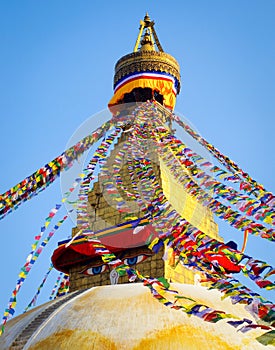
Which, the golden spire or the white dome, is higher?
the golden spire

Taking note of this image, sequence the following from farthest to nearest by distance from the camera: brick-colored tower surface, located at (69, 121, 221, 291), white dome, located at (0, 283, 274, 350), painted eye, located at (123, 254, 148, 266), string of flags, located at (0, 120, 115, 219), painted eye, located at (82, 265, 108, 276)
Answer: painted eye, located at (82, 265, 108, 276) < painted eye, located at (123, 254, 148, 266) < brick-colored tower surface, located at (69, 121, 221, 291) < string of flags, located at (0, 120, 115, 219) < white dome, located at (0, 283, 274, 350)

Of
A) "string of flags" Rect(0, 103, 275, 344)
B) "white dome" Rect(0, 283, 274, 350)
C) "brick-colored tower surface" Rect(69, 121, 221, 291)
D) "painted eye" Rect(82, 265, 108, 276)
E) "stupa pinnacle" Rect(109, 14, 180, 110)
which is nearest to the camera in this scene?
"string of flags" Rect(0, 103, 275, 344)

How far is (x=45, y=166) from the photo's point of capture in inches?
322

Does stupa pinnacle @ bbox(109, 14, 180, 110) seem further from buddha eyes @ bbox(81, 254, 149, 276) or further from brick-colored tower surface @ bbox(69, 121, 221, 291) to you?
buddha eyes @ bbox(81, 254, 149, 276)

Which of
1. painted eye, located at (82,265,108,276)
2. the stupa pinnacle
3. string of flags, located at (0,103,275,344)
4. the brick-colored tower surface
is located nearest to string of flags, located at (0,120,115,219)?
string of flags, located at (0,103,275,344)

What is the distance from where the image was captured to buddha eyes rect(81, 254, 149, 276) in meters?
9.95

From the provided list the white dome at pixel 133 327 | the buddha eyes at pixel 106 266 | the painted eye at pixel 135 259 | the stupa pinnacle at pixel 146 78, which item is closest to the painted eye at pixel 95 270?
the buddha eyes at pixel 106 266

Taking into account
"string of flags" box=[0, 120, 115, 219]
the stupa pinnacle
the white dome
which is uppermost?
the stupa pinnacle

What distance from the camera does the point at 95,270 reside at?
10.5 meters

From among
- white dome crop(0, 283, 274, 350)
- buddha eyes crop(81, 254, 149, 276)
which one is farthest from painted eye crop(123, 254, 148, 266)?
white dome crop(0, 283, 274, 350)

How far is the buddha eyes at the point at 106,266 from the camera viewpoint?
32.7 ft

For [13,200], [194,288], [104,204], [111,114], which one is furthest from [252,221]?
[111,114]

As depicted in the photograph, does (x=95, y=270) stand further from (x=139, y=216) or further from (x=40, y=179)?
(x=40, y=179)

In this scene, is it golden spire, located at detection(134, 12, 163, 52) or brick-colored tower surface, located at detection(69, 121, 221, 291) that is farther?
golden spire, located at detection(134, 12, 163, 52)
